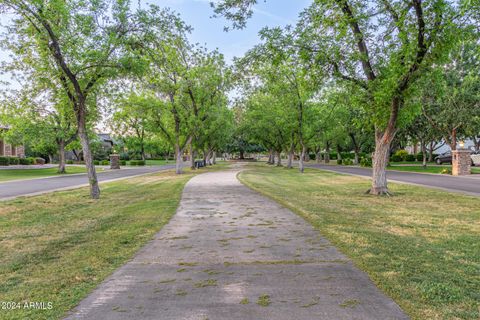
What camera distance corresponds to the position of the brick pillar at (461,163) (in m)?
23.3

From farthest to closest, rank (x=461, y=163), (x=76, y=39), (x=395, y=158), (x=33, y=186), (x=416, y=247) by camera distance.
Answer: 1. (x=395, y=158)
2. (x=461, y=163)
3. (x=33, y=186)
4. (x=76, y=39)
5. (x=416, y=247)

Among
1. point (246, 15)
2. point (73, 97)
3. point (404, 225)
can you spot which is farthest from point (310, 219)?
point (73, 97)

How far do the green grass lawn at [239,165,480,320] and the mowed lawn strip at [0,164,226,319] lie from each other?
11.4 ft

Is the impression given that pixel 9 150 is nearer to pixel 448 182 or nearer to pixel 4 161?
pixel 4 161

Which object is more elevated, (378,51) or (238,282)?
(378,51)

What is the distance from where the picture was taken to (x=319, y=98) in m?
32.6

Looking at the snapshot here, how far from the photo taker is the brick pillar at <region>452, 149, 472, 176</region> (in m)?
23.3

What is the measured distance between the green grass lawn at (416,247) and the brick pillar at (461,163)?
1413 centimetres

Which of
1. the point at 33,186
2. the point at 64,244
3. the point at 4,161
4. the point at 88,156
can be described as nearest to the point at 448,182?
the point at 88,156

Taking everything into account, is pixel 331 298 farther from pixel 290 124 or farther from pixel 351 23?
pixel 290 124

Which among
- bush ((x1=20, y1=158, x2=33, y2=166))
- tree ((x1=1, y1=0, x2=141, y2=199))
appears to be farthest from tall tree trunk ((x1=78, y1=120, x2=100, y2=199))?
bush ((x1=20, y1=158, x2=33, y2=166))

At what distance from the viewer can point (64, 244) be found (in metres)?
6.26

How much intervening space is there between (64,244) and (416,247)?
6.14 m

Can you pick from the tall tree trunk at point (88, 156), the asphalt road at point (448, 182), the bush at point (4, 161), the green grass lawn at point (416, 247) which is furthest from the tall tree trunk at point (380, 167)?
the bush at point (4, 161)
